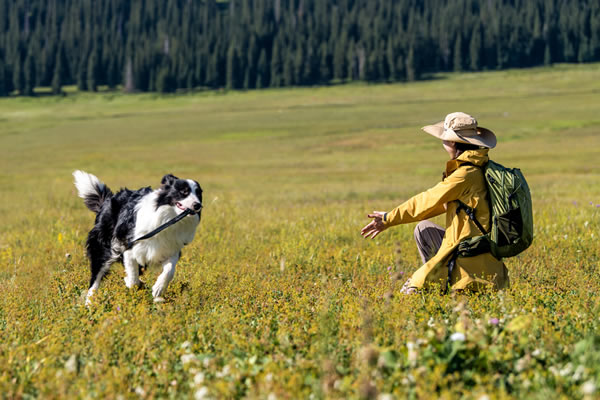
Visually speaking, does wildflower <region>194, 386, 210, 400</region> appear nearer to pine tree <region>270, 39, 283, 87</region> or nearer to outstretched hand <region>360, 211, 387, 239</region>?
outstretched hand <region>360, 211, 387, 239</region>

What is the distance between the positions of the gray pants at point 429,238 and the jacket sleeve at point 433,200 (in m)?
0.98

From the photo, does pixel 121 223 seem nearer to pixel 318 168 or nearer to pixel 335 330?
pixel 335 330

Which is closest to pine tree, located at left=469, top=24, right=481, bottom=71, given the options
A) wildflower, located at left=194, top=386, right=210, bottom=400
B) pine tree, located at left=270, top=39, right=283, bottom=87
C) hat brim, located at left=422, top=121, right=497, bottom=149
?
pine tree, located at left=270, top=39, right=283, bottom=87

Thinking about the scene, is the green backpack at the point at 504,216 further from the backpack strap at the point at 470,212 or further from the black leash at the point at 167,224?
the black leash at the point at 167,224

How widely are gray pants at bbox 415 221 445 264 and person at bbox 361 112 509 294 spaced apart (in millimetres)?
756

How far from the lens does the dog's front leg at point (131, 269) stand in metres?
7.39

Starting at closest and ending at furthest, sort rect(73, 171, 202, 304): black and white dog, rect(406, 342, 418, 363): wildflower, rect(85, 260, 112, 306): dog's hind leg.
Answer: rect(406, 342, 418, 363): wildflower → rect(73, 171, 202, 304): black and white dog → rect(85, 260, 112, 306): dog's hind leg

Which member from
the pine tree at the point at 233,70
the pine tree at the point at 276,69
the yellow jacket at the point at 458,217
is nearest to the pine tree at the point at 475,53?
the pine tree at the point at 276,69

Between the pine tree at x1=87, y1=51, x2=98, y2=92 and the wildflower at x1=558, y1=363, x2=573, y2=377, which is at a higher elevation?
the pine tree at x1=87, y1=51, x2=98, y2=92

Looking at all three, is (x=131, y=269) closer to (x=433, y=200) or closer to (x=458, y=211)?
(x=433, y=200)

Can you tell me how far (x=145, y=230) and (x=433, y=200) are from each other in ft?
10.1

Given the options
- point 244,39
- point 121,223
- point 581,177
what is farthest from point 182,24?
point 121,223

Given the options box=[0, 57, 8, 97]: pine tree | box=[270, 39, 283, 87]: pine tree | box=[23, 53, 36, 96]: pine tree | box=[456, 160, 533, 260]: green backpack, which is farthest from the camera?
box=[0, 57, 8, 97]: pine tree

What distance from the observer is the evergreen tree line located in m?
128
